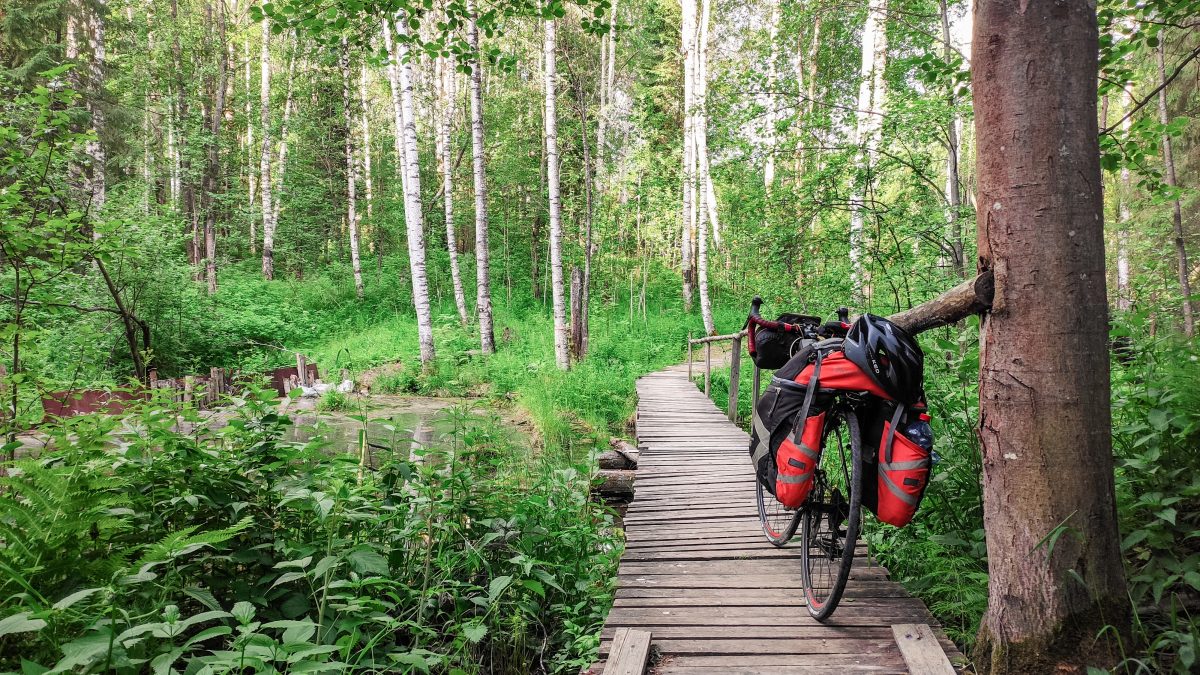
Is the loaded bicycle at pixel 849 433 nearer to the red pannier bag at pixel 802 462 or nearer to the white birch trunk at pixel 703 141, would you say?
the red pannier bag at pixel 802 462

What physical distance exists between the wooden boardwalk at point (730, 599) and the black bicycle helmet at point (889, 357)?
117 centimetres

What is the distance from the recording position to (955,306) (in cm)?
221

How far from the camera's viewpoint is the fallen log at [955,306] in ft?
6.63

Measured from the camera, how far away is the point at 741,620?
2846mm

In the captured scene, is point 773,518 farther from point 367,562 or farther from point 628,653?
point 367,562

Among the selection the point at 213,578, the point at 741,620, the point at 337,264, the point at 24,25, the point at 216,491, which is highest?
the point at 24,25

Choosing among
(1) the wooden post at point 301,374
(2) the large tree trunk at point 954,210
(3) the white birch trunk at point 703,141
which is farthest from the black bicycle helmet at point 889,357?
(3) the white birch trunk at point 703,141

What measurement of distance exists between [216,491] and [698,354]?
53.1ft

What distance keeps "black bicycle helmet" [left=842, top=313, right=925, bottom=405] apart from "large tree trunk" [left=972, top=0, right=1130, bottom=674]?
48 centimetres

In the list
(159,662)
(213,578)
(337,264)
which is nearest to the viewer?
(159,662)

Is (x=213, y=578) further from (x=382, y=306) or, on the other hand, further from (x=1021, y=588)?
(x=382, y=306)

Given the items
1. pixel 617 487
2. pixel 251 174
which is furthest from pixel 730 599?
pixel 251 174

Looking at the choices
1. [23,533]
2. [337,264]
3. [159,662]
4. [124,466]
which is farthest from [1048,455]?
[337,264]

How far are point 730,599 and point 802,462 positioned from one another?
106cm
